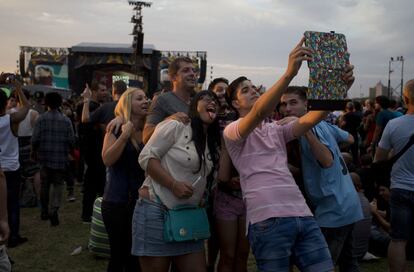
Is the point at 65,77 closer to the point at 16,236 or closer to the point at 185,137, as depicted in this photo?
the point at 16,236

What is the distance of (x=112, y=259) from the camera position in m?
3.88

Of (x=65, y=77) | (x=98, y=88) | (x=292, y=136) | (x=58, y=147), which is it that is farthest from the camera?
(x=65, y=77)

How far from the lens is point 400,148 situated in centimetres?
408

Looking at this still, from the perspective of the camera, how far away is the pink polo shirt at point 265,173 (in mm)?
2668

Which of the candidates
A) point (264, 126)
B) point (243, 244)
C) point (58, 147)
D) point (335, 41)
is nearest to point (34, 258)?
point (58, 147)

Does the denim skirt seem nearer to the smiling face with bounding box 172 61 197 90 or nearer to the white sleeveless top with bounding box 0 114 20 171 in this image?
the smiling face with bounding box 172 61 197 90

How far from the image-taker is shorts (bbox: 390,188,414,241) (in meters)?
4.06

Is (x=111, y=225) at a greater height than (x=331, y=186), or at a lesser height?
lesser

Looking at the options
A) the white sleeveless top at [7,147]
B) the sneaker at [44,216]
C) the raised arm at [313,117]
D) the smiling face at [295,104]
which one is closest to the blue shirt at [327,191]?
the smiling face at [295,104]

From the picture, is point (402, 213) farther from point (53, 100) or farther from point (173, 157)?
point (53, 100)

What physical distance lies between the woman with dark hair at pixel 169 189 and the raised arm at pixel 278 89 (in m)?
0.68

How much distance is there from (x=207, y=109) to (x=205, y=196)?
64 centimetres

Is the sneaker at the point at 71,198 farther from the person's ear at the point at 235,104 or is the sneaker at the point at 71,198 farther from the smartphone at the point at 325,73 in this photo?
the smartphone at the point at 325,73

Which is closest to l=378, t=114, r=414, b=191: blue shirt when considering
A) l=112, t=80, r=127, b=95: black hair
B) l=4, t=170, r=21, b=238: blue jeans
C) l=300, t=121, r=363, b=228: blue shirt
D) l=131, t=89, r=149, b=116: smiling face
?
l=300, t=121, r=363, b=228: blue shirt
